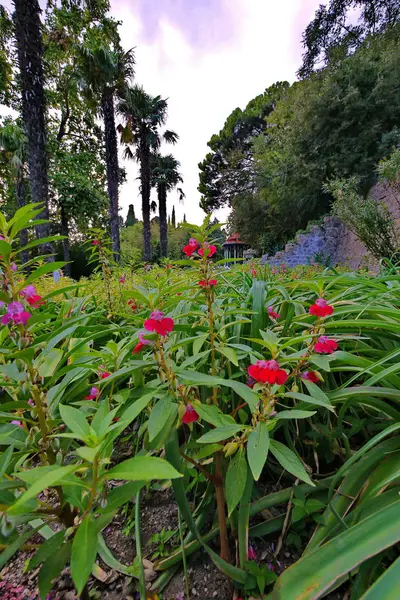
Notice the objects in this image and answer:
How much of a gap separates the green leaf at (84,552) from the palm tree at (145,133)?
43.8 feet

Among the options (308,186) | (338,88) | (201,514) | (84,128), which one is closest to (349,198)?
(308,186)

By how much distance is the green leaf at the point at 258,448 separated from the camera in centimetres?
45

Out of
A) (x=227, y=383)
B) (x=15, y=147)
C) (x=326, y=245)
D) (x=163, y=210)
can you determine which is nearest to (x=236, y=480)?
(x=227, y=383)

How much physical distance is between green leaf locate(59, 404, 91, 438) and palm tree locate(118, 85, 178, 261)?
1319 cm

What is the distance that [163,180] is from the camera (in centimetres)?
1616

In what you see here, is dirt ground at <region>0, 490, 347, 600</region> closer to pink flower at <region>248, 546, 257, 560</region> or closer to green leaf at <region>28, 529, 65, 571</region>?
pink flower at <region>248, 546, 257, 560</region>

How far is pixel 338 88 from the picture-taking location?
8.80 meters

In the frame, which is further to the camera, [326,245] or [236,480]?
[326,245]

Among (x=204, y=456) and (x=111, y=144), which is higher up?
(x=111, y=144)

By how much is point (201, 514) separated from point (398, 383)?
633mm

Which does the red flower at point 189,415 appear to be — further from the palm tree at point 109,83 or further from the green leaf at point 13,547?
the palm tree at point 109,83

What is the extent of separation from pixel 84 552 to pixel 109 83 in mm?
11885

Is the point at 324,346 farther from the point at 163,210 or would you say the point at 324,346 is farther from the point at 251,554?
the point at 163,210

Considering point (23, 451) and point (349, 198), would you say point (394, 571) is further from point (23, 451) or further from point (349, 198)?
point (349, 198)
